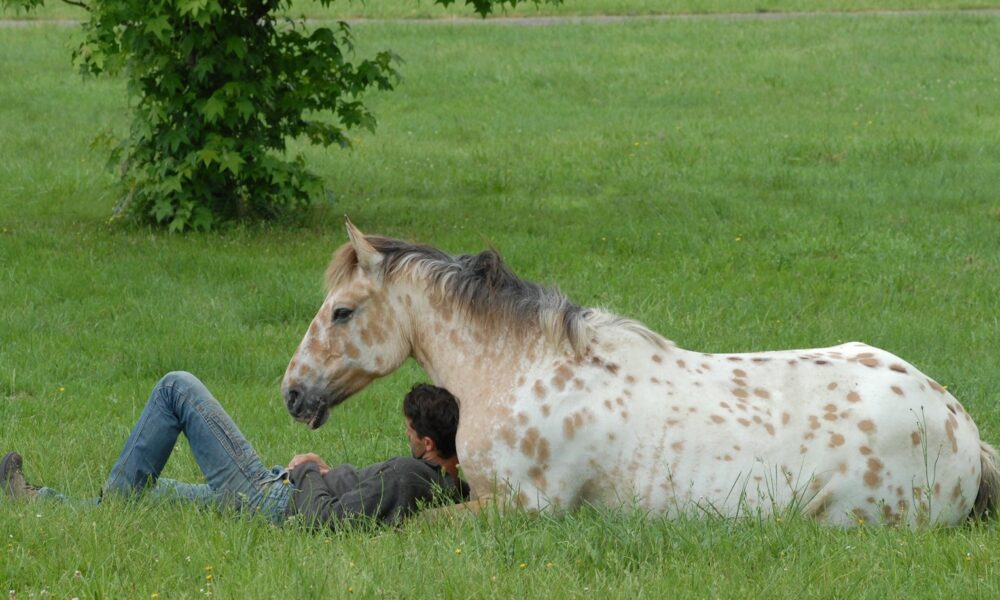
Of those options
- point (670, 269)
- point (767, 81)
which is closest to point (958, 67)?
point (767, 81)

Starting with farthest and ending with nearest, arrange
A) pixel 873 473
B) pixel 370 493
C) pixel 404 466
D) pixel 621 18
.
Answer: pixel 621 18 < pixel 404 466 < pixel 370 493 < pixel 873 473

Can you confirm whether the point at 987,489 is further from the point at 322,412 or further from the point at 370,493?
the point at 322,412

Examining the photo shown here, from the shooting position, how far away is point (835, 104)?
2098 cm

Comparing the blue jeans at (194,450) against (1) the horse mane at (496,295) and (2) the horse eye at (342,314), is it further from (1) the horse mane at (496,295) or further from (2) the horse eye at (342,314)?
(1) the horse mane at (496,295)

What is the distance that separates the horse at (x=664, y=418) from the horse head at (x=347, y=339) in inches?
2.2

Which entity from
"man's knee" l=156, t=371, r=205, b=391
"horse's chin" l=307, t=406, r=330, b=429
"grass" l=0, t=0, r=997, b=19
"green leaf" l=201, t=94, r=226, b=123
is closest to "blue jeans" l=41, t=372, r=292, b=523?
"man's knee" l=156, t=371, r=205, b=391

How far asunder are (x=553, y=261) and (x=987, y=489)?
262 inches

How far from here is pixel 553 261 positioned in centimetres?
1237

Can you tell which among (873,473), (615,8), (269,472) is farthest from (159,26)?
(615,8)

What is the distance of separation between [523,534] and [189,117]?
9.40 meters

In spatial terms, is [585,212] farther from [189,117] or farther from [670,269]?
[189,117]

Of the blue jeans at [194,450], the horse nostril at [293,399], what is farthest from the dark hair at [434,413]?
the blue jeans at [194,450]

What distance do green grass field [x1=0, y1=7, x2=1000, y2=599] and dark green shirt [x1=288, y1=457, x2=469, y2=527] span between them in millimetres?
221

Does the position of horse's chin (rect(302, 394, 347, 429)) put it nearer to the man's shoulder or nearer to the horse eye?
the horse eye
